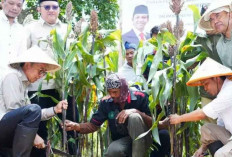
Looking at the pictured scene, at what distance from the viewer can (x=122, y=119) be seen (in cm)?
315

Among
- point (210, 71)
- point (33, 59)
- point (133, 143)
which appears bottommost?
point (133, 143)

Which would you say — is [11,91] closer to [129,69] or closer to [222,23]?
[129,69]

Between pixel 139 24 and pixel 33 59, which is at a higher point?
pixel 139 24

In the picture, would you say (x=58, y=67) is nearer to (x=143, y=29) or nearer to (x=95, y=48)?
(x=95, y=48)

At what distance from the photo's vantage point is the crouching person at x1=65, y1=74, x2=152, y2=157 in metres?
3.16

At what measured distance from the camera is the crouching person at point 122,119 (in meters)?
3.16

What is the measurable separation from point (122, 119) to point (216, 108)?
0.76 metres

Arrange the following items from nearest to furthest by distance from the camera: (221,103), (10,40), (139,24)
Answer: (221,103) → (10,40) → (139,24)

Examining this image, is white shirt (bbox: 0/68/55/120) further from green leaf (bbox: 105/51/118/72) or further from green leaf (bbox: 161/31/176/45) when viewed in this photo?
green leaf (bbox: 161/31/176/45)

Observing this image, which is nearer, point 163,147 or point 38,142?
point 38,142

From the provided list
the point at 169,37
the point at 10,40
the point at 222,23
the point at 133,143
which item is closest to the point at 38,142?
the point at 133,143

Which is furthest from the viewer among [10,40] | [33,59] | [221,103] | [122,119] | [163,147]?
[163,147]

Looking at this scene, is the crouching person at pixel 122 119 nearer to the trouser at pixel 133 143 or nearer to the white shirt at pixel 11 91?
the trouser at pixel 133 143

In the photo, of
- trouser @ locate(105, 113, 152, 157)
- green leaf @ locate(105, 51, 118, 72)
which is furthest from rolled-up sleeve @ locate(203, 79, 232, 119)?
green leaf @ locate(105, 51, 118, 72)
